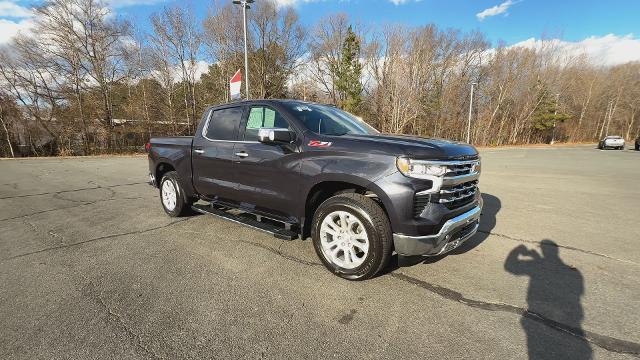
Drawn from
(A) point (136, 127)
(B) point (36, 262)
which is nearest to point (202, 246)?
(B) point (36, 262)

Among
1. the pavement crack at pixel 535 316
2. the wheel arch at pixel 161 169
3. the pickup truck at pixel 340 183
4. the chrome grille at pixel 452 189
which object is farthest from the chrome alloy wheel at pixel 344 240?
the wheel arch at pixel 161 169

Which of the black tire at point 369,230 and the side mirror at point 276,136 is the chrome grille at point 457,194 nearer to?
the black tire at point 369,230

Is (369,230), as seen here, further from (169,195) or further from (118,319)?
(169,195)

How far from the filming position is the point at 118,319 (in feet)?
8.77

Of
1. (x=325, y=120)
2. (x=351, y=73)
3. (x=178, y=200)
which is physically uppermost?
(x=351, y=73)

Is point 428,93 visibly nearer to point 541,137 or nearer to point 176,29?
point 541,137

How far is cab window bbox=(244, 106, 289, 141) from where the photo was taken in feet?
13.2

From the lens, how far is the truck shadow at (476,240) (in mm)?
3744

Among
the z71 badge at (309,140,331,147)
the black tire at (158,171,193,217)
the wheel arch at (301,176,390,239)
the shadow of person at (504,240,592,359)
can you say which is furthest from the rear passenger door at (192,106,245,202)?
the shadow of person at (504,240,592,359)

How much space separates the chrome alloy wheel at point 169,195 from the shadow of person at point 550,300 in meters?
5.04

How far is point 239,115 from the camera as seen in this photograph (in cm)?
456

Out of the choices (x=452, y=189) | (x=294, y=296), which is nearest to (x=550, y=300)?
(x=452, y=189)

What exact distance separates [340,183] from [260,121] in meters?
1.52

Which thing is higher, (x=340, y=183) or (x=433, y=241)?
(x=340, y=183)
